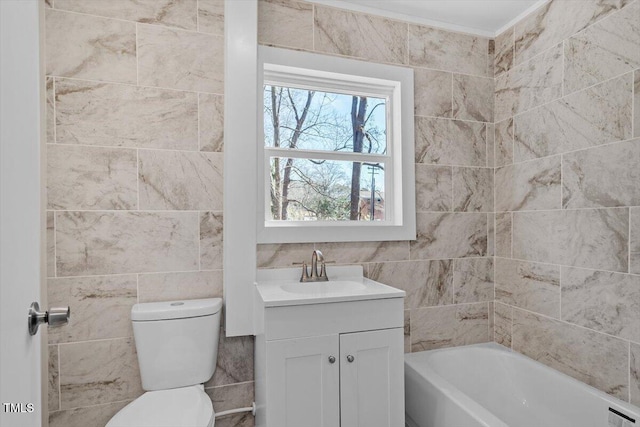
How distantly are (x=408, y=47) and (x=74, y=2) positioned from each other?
181cm

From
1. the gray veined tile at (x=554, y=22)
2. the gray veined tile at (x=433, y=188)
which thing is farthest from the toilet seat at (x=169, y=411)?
the gray veined tile at (x=554, y=22)

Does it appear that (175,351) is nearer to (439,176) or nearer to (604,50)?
(439,176)

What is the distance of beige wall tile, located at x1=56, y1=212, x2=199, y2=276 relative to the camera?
5.36 ft

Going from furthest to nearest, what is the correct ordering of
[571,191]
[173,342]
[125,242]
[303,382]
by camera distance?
1. [571,191]
2. [125,242]
3. [173,342]
4. [303,382]

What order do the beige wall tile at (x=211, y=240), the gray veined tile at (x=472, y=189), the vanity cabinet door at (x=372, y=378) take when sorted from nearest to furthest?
the vanity cabinet door at (x=372, y=378), the beige wall tile at (x=211, y=240), the gray veined tile at (x=472, y=189)

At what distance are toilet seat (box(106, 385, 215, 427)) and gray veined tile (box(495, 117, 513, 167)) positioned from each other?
2.21m

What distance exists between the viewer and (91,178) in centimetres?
167

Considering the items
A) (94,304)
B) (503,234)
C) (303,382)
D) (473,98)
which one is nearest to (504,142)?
(473,98)

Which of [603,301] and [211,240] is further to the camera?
[211,240]

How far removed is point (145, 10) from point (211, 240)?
1212mm

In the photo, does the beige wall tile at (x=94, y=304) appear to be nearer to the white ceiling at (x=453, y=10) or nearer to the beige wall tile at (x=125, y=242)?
the beige wall tile at (x=125, y=242)

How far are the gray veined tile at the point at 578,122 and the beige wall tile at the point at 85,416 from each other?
2618 mm

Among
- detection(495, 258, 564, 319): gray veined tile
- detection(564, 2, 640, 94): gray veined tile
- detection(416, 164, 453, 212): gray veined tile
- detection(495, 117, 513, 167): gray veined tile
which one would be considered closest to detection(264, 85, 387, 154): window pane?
detection(416, 164, 453, 212): gray veined tile

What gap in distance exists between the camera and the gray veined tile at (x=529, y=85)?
193 centimetres
